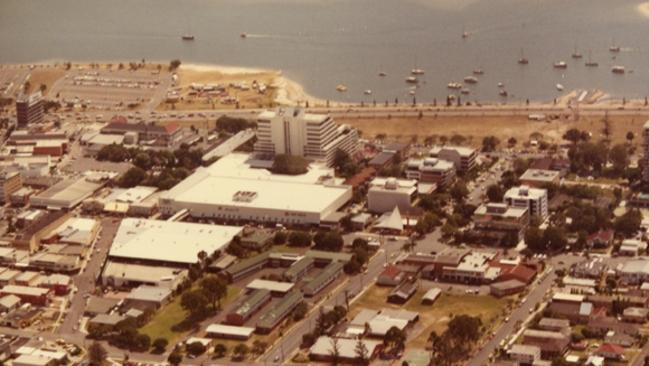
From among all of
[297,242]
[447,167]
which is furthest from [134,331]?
[447,167]

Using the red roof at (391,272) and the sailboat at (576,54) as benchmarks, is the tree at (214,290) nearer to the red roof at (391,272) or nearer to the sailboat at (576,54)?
the red roof at (391,272)

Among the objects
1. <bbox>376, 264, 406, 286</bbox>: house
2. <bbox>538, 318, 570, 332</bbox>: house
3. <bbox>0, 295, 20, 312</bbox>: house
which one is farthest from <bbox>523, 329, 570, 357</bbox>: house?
<bbox>0, 295, 20, 312</bbox>: house

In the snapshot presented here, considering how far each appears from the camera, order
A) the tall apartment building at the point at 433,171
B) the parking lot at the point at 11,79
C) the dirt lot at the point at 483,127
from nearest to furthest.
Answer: the tall apartment building at the point at 433,171
the dirt lot at the point at 483,127
the parking lot at the point at 11,79

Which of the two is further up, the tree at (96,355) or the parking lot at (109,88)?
the parking lot at (109,88)

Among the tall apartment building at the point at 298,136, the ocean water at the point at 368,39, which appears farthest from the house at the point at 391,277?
the ocean water at the point at 368,39

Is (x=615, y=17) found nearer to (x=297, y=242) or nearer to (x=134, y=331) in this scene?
(x=297, y=242)

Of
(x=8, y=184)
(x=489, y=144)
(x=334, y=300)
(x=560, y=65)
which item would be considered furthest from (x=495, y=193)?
(x=560, y=65)

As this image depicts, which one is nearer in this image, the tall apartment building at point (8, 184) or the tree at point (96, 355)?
the tree at point (96, 355)
